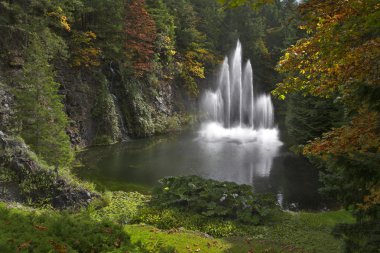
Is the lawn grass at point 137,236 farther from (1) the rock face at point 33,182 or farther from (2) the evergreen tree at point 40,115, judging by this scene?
(2) the evergreen tree at point 40,115

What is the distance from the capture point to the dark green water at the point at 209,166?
18.4 m

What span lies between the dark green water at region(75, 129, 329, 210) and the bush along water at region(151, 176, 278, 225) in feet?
10.7

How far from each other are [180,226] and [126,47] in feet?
78.4

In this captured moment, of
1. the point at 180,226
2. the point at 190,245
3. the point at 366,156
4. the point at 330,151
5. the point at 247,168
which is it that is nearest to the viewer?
the point at 366,156

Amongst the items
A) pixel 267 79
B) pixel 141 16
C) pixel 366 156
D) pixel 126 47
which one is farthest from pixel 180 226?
pixel 267 79

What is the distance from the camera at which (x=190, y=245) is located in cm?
945

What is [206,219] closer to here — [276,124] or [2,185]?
[2,185]

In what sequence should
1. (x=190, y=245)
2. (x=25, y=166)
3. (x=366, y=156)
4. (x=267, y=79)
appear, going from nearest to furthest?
(x=366, y=156), (x=190, y=245), (x=25, y=166), (x=267, y=79)

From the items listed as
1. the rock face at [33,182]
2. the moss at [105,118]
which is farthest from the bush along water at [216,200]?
the moss at [105,118]

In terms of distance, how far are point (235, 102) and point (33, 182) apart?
3684cm

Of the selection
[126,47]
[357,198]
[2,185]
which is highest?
[126,47]

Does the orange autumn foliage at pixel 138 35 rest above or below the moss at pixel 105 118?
above

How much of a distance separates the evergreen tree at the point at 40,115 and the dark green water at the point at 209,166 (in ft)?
9.99

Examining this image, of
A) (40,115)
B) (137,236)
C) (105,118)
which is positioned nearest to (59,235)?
(137,236)
